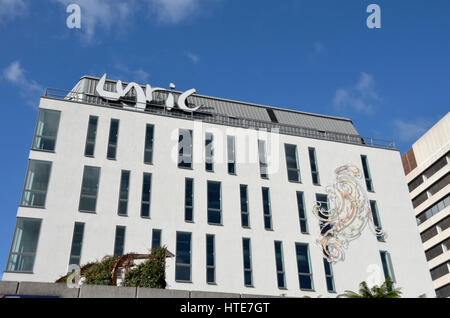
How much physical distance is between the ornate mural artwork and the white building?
0.40 ft

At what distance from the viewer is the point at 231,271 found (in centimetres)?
3416

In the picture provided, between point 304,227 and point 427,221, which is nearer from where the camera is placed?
point 304,227

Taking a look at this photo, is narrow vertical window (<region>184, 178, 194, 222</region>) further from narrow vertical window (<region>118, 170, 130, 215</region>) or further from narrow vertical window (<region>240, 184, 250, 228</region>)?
narrow vertical window (<region>118, 170, 130, 215</region>)

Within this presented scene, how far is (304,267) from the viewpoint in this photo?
36.1 metres

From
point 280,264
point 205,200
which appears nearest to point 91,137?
point 205,200

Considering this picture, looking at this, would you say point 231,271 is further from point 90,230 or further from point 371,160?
point 371,160

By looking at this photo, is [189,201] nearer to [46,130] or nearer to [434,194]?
[46,130]

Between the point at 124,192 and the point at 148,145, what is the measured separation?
15.5 feet

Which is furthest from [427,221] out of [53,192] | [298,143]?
[53,192]

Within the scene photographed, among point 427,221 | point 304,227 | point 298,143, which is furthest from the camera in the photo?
point 427,221

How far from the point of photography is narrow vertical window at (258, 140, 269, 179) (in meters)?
39.2
